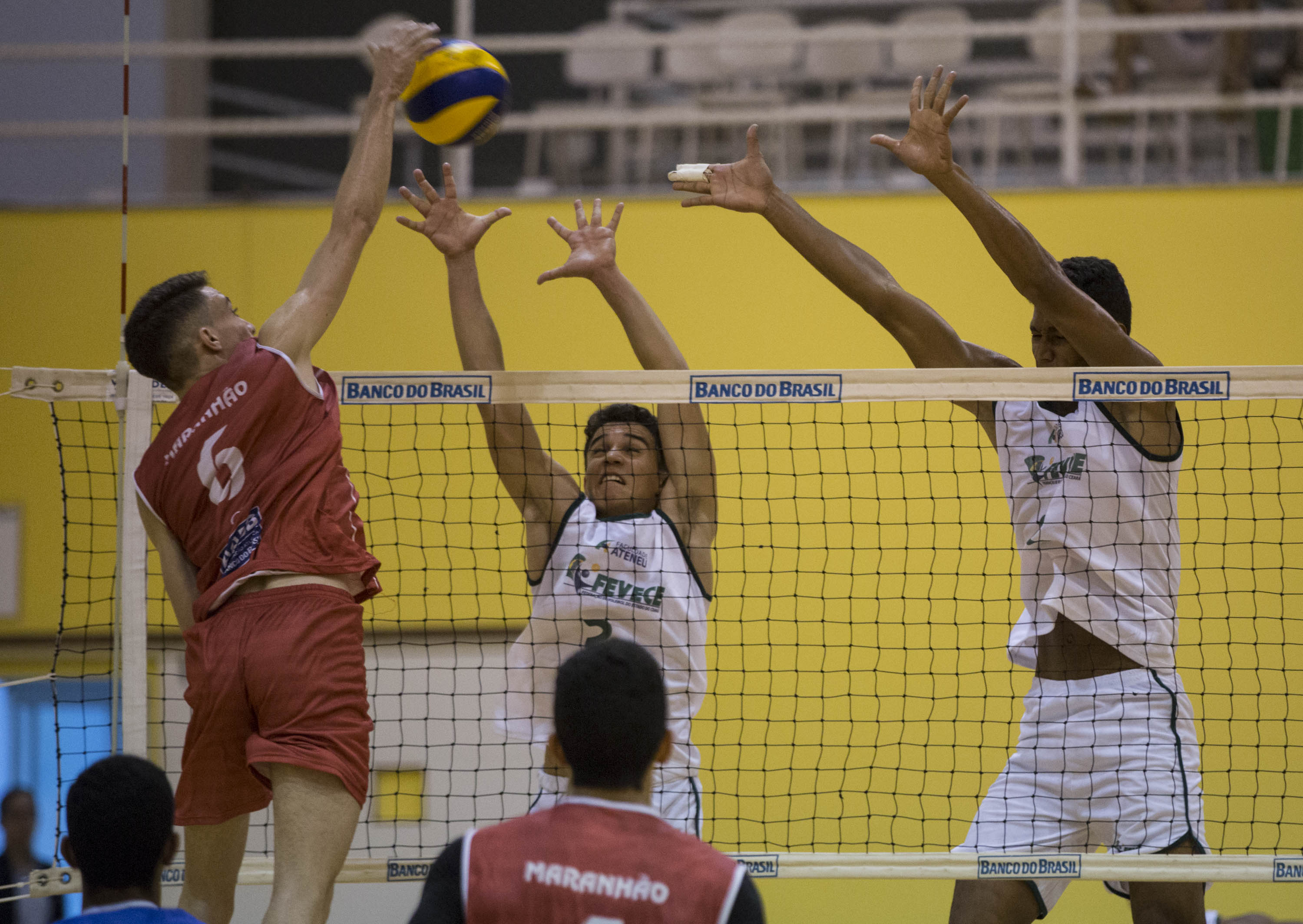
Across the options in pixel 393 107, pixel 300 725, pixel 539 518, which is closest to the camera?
pixel 300 725

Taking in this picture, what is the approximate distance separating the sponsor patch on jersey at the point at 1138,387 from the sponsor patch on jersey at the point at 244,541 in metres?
2.32

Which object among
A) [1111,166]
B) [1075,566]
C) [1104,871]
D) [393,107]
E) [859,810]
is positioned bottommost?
[859,810]

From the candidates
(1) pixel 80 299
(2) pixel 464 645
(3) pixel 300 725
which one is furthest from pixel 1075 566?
(1) pixel 80 299

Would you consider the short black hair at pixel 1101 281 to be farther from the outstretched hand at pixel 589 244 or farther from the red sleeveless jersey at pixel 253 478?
the red sleeveless jersey at pixel 253 478

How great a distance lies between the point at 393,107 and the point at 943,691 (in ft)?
13.9

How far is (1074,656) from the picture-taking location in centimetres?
390

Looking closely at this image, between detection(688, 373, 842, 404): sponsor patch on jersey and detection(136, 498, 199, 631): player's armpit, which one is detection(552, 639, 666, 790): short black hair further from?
detection(688, 373, 842, 404): sponsor patch on jersey

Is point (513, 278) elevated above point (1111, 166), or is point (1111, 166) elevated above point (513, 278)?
point (1111, 166)

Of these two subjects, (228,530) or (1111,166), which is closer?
(228,530)

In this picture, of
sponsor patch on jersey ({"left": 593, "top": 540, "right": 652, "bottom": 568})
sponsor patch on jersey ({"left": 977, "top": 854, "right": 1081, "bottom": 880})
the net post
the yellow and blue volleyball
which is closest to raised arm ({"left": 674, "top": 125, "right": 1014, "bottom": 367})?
the yellow and blue volleyball

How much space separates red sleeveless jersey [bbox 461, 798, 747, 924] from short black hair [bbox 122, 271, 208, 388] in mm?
1773

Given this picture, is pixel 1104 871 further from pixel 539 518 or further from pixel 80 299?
pixel 80 299

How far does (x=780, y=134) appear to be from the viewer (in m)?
9.10

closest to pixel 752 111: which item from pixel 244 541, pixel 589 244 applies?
pixel 589 244
